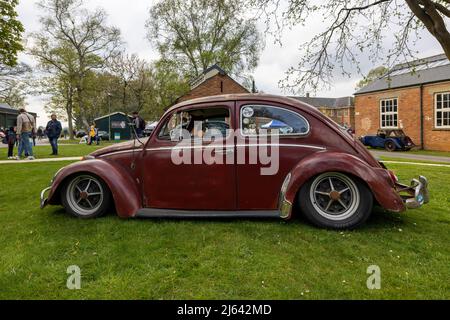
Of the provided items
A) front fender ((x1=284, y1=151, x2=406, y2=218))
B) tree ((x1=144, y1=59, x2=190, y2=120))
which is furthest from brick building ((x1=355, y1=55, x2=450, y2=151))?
front fender ((x1=284, y1=151, x2=406, y2=218))

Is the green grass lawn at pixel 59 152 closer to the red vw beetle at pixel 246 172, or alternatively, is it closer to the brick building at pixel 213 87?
the brick building at pixel 213 87

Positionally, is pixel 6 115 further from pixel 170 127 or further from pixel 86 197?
pixel 170 127

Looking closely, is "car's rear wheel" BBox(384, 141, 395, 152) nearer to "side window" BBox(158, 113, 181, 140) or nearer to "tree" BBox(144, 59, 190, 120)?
"tree" BBox(144, 59, 190, 120)

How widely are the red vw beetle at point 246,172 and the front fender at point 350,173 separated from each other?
0.01 m

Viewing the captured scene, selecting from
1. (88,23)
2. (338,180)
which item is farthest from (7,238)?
(88,23)

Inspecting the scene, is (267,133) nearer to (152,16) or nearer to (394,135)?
(394,135)

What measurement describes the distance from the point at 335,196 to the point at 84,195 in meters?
3.53

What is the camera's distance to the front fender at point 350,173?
11.8ft

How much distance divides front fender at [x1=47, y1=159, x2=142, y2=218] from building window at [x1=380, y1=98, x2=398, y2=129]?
1060 inches

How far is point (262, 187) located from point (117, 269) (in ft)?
6.57

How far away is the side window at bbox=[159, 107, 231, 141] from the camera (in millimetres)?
4164

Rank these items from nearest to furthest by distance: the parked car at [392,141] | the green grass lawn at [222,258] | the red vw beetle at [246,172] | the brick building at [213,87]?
the green grass lawn at [222,258] → the red vw beetle at [246,172] → the parked car at [392,141] → the brick building at [213,87]

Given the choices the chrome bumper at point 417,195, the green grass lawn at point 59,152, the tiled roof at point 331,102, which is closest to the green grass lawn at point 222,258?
the chrome bumper at point 417,195

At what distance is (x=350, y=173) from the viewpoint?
3.62 m
